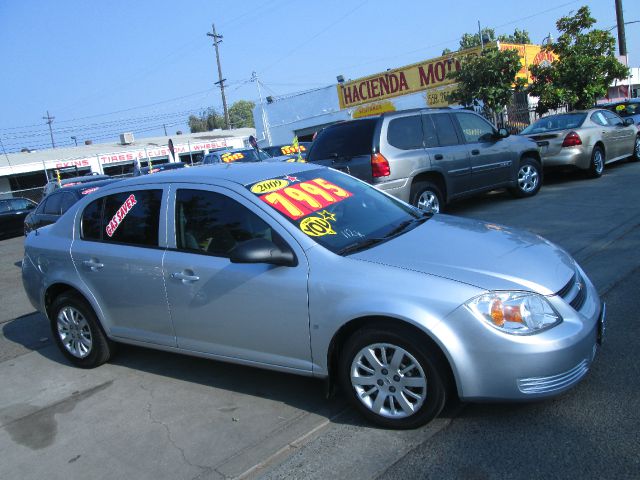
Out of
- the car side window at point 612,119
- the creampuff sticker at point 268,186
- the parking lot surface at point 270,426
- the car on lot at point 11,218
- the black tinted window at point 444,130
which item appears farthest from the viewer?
the car on lot at point 11,218

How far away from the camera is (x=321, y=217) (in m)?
3.91

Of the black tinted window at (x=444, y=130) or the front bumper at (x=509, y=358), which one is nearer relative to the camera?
the front bumper at (x=509, y=358)

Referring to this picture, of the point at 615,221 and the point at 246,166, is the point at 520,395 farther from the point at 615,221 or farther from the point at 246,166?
the point at 615,221

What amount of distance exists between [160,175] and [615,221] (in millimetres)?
6277

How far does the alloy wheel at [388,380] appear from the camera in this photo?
3.24 meters

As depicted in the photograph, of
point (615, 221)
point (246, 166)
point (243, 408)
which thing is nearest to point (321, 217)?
point (246, 166)

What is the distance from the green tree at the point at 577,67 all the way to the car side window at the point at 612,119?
3446 millimetres

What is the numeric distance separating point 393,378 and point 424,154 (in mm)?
6345

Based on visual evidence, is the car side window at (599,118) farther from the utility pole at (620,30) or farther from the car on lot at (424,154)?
the utility pole at (620,30)

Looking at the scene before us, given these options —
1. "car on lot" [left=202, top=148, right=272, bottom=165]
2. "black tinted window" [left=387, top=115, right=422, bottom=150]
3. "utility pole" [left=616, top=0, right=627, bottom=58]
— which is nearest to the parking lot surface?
"black tinted window" [left=387, top=115, right=422, bottom=150]

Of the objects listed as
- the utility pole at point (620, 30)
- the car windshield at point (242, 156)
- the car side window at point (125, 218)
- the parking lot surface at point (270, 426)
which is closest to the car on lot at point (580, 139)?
the parking lot surface at point (270, 426)

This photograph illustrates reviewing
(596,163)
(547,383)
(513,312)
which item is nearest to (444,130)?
(596,163)

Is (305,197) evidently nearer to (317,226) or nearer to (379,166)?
(317,226)

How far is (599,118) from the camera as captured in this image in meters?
12.3
